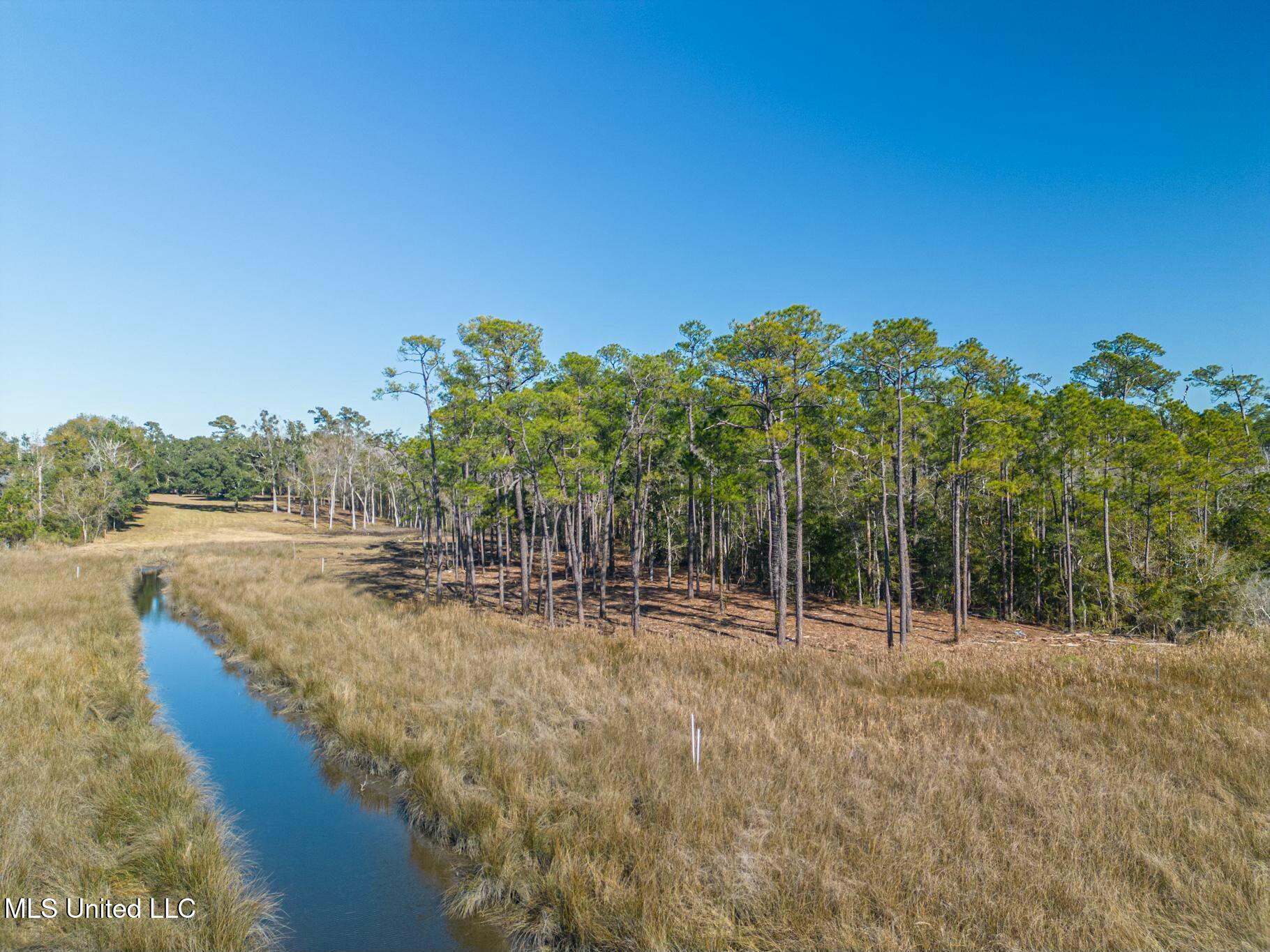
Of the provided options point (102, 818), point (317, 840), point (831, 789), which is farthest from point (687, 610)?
point (102, 818)

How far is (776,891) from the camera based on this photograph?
5.50 metres

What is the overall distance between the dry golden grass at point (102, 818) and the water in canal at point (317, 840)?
63 cm

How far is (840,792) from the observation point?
23.8 ft

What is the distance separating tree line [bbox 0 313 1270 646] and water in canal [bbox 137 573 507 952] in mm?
10479

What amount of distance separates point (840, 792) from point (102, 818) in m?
9.38

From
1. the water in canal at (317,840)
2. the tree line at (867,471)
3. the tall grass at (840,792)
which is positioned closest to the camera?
the tall grass at (840,792)

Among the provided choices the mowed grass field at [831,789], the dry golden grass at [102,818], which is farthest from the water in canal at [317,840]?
the dry golden grass at [102,818]

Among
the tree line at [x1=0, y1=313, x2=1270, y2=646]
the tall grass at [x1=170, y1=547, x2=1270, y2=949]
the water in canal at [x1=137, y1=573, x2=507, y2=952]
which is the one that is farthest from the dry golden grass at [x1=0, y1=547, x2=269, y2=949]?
the tree line at [x1=0, y1=313, x2=1270, y2=646]

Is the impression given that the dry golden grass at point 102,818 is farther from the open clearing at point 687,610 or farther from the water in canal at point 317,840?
the open clearing at point 687,610

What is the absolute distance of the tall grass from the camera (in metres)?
5.20

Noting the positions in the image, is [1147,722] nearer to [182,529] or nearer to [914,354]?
[914,354]

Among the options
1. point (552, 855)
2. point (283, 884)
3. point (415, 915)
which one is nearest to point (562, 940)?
point (552, 855)

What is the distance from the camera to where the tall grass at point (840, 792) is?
520 centimetres

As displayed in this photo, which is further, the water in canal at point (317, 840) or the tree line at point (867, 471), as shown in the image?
the tree line at point (867, 471)
